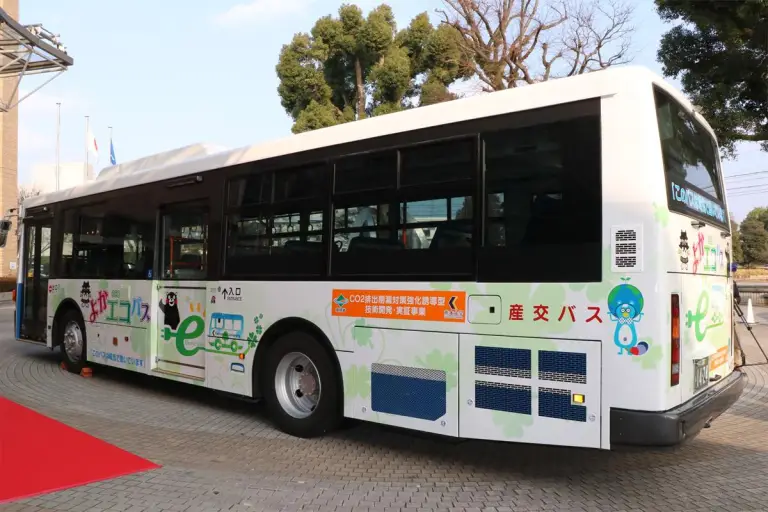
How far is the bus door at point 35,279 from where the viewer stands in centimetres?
960

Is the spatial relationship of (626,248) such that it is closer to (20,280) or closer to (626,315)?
(626,315)

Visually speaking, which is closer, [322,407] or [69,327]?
[322,407]

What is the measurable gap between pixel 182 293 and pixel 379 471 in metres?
3.36

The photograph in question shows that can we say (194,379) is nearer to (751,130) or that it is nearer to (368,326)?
(368,326)

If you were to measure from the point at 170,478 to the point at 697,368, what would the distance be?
403cm

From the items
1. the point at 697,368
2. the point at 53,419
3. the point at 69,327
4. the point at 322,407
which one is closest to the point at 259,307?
the point at 322,407

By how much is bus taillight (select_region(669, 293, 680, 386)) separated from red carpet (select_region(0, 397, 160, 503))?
13.1 feet

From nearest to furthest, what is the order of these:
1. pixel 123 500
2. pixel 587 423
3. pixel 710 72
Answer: pixel 587 423
pixel 123 500
pixel 710 72

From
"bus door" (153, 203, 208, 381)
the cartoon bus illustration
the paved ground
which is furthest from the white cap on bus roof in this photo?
the paved ground

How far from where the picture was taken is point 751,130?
14117 mm

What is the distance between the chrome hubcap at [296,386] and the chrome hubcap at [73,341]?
453 centimetres

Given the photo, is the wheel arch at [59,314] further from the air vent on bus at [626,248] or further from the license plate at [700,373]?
the license plate at [700,373]

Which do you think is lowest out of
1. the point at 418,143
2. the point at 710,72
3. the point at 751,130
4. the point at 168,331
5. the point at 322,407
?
the point at 322,407

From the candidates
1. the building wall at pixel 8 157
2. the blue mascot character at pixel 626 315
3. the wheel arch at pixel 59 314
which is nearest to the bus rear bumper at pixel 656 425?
the blue mascot character at pixel 626 315
